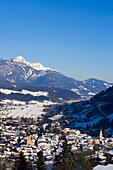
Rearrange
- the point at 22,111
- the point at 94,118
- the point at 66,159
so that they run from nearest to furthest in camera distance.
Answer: the point at 66,159
the point at 94,118
the point at 22,111

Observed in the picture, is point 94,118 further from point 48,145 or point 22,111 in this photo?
point 22,111

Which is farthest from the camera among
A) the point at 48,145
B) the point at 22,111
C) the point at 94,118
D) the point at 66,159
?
the point at 22,111

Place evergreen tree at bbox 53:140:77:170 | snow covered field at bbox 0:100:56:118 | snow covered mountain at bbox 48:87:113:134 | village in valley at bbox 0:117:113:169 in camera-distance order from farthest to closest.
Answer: snow covered field at bbox 0:100:56:118, snow covered mountain at bbox 48:87:113:134, village in valley at bbox 0:117:113:169, evergreen tree at bbox 53:140:77:170

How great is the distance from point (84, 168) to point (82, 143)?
102 ft

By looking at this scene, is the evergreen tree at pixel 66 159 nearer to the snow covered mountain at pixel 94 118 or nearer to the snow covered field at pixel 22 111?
the snow covered mountain at pixel 94 118

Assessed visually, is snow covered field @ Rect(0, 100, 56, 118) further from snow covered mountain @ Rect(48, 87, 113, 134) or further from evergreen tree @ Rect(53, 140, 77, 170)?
evergreen tree @ Rect(53, 140, 77, 170)

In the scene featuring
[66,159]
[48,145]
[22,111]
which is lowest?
[66,159]

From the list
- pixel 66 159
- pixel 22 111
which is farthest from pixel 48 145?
pixel 22 111

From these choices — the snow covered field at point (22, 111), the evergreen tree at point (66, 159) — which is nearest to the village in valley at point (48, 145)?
the evergreen tree at point (66, 159)

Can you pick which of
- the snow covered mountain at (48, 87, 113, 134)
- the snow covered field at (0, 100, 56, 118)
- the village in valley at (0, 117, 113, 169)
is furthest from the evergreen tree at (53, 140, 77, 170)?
the snow covered field at (0, 100, 56, 118)

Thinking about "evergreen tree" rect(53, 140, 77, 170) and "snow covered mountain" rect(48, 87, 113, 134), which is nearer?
"evergreen tree" rect(53, 140, 77, 170)

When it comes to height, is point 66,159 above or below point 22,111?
below

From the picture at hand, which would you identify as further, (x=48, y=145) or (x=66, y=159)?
(x=48, y=145)

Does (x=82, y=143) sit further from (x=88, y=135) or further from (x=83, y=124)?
(x=83, y=124)
